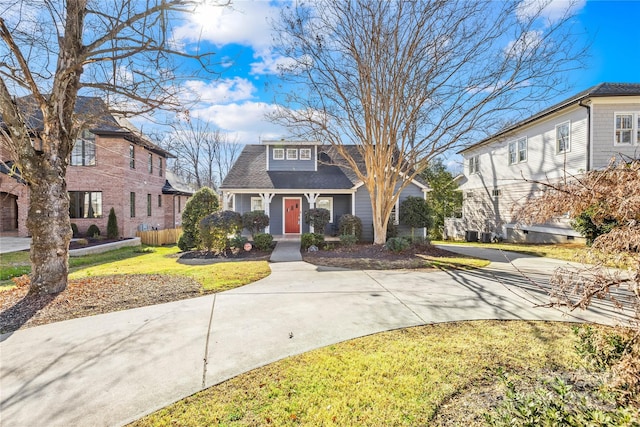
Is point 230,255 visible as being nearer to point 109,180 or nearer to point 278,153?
point 278,153

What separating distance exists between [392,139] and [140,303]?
31.0 ft

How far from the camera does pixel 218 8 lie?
604 cm

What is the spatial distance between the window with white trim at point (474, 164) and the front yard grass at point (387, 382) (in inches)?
796

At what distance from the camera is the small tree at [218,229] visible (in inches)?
455

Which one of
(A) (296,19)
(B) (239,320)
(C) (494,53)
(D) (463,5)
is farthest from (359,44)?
(B) (239,320)

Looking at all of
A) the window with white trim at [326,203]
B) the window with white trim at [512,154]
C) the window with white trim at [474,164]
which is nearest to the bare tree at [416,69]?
the window with white trim at [326,203]

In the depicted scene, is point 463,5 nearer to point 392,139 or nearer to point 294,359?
point 392,139

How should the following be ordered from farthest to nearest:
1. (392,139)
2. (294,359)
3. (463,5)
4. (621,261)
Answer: (392,139), (463,5), (294,359), (621,261)

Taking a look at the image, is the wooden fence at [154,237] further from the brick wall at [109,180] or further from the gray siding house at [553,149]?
the gray siding house at [553,149]

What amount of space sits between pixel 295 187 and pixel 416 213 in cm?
635

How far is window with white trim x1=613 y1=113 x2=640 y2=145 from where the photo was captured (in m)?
12.8

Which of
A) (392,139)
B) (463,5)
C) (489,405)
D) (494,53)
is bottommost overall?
(489,405)

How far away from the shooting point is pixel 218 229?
11.5 m

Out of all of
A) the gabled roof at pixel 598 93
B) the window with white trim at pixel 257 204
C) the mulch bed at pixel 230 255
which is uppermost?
the gabled roof at pixel 598 93
